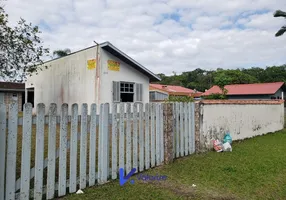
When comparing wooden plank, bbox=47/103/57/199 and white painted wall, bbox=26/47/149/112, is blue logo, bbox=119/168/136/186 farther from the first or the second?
white painted wall, bbox=26/47/149/112

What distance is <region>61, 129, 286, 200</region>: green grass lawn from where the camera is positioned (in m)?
3.42

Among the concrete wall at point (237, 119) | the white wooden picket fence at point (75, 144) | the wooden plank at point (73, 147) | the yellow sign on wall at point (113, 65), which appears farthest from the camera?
the yellow sign on wall at point (113, 65)

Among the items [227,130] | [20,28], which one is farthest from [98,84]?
[227,130]

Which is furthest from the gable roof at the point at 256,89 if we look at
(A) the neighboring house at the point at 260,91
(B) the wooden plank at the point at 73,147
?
(B) the wooden plank at the point at 73,147

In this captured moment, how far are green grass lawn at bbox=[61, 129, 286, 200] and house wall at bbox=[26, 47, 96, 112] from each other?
27.5ft

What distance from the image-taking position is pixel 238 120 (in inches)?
328

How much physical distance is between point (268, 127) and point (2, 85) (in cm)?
2234

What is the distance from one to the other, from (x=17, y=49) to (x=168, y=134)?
21.9 feet

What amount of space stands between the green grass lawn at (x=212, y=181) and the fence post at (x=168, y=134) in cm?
19

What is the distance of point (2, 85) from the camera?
2167 centimetres

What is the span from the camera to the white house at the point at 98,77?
1213cm

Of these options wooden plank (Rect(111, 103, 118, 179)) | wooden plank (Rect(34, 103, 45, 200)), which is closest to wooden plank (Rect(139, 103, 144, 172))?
wooden plank (Rect(111, 103, 118, 179))

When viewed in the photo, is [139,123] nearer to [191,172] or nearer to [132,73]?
[191,172]

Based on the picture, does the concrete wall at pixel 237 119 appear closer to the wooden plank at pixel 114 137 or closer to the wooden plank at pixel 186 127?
the wooden plank at pixel 186 127
